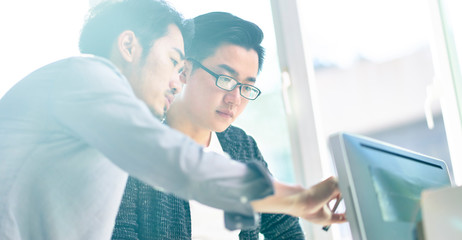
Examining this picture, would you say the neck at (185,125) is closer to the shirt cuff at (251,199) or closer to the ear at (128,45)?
the ear at (128,45)

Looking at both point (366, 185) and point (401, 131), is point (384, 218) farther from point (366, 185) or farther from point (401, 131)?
point (401, 131)

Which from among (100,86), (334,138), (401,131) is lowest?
(401,131)

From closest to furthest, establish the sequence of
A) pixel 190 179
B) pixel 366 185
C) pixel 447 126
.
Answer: pixel 190 179 < pixel 366 185 < pixel 447 126

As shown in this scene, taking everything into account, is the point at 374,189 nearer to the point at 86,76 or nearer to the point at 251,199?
the point at 251,199

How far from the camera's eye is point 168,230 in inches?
49.6

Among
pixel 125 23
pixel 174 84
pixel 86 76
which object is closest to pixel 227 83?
pixel 174 84

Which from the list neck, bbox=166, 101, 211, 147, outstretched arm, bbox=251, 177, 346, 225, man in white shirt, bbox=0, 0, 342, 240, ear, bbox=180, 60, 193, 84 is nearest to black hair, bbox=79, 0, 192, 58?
man in white shirt, bbox=0, 0, 342, 240

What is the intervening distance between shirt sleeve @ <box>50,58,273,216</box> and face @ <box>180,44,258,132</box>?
27.0 inches

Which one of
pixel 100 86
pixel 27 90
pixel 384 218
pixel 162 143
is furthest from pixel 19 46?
pixel 384 218

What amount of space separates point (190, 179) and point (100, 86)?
0.69 ft

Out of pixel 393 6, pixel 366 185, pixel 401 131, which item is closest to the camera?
pixel 366 185

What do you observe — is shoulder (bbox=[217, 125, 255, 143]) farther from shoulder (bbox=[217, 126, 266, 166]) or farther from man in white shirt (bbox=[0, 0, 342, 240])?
man in white shirt (bbox=[0, 0, 342, 240])

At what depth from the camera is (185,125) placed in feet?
4.66

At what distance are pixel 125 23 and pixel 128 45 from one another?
69 mm
